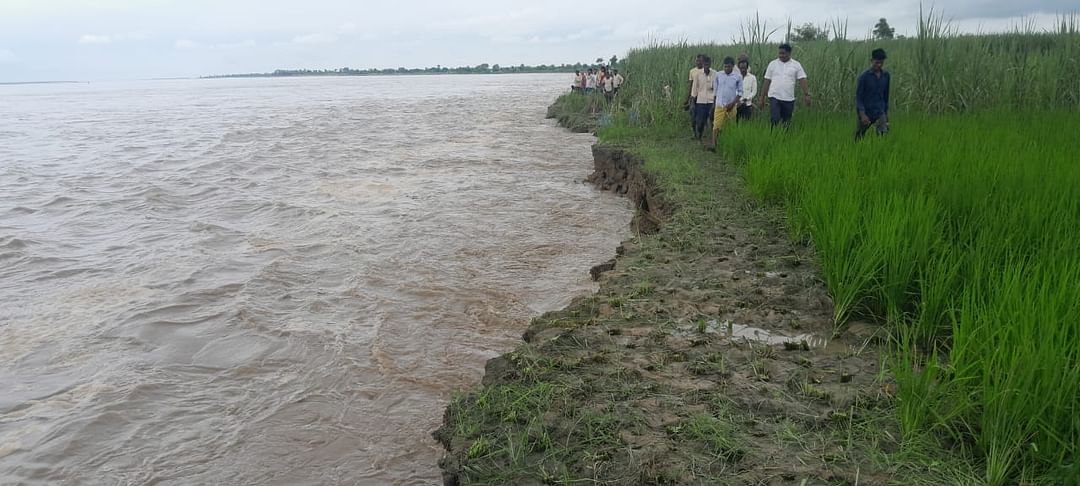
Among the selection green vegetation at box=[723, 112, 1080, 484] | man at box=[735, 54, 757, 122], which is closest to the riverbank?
green vegetation at box=[723, 112, 1080, 484]

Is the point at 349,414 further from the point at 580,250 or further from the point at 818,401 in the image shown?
the point at 580,250

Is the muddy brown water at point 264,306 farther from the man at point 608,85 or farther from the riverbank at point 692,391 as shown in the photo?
the man at point 608,85

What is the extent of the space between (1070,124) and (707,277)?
5541 millimetres

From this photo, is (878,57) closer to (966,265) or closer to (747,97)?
(747,97)

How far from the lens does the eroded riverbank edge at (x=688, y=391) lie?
2.45m

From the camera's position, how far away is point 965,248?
3.87 m

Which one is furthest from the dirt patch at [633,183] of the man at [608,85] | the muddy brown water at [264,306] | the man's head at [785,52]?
the man at [608,85]

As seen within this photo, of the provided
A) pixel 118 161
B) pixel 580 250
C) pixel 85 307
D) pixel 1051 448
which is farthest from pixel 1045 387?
pixel 118 161

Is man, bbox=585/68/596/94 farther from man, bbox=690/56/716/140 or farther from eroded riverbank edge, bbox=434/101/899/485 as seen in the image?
eroded riverbank edge, bbox=434/101/899/485

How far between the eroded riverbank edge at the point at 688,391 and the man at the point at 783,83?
15.8ft

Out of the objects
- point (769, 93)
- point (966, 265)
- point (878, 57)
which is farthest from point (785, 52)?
point (966, 265)

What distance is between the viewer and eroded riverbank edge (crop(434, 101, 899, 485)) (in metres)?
2.45

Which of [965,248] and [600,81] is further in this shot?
[600,81]

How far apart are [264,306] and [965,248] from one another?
4949 millimetres
